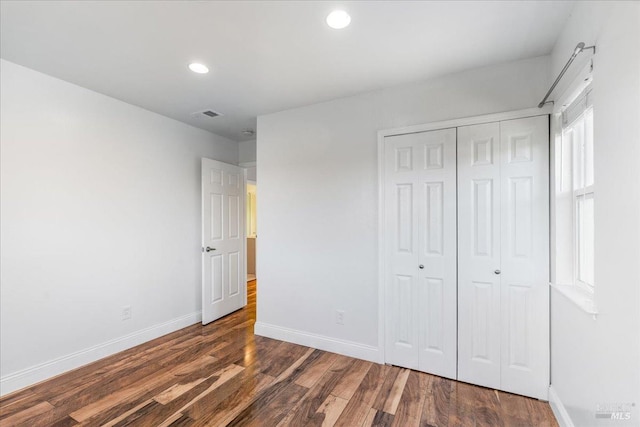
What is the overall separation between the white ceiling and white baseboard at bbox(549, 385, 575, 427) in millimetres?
2333

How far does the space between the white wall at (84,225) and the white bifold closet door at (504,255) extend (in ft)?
10.1

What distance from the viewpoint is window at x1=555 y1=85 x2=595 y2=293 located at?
1.58 m

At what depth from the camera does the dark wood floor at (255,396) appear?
182 centimetres

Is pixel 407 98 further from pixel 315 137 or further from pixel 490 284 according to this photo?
pixel 490 284

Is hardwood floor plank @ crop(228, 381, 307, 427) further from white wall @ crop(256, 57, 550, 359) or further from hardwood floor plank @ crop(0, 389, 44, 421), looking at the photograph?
hardwood floor plank @ crop(0, 389, 44, 421)

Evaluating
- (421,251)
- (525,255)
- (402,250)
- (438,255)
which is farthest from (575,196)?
(402,250)

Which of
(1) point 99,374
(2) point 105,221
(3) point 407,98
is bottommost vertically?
(1) point 99,374

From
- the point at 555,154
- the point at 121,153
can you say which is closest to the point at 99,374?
the point at 121,153

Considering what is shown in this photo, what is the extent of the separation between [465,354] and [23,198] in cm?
368

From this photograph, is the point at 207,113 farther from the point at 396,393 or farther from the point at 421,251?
the point at 396,393

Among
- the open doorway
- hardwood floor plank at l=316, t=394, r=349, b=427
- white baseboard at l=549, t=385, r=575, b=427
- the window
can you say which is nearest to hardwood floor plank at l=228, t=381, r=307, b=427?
hardwood floor plank at l=316, t=394, r=349, b=427

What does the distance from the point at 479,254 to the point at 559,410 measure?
41.0 inches

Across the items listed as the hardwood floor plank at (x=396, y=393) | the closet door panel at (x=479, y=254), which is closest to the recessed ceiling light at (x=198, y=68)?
the closet door panel at (x=479, y=254)

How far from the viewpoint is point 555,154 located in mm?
Answer: 1910
